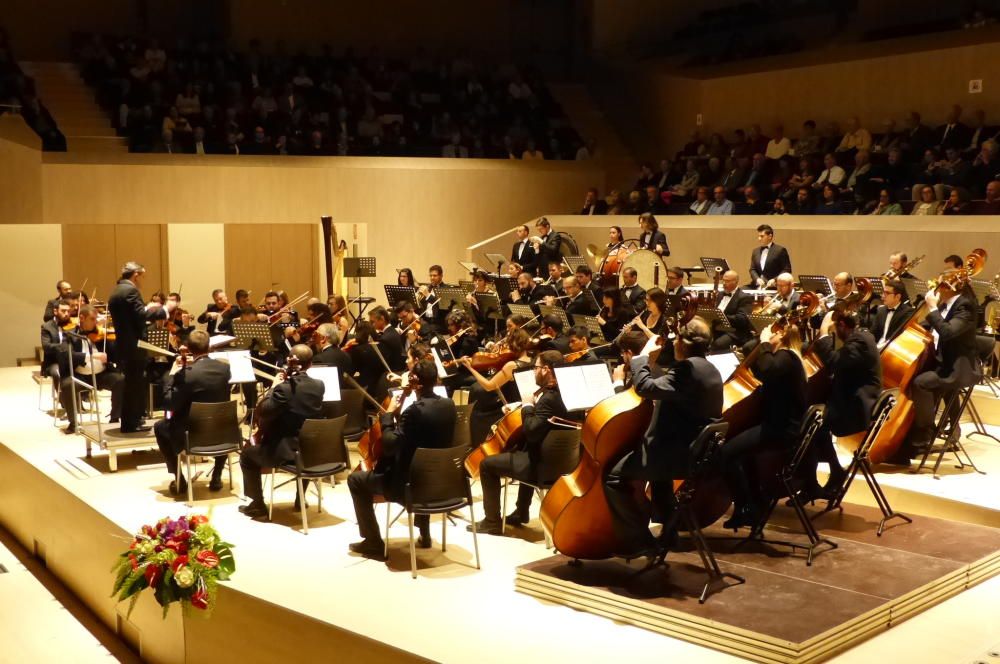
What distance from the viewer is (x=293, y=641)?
5.64m

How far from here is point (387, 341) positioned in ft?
29.8

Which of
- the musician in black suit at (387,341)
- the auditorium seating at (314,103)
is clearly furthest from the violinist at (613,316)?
the auditorium seating at (314,103)

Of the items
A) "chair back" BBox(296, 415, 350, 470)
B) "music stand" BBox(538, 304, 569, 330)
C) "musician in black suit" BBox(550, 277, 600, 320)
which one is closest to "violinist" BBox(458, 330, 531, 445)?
"chair back" BBox(296, 415, 350, 470)

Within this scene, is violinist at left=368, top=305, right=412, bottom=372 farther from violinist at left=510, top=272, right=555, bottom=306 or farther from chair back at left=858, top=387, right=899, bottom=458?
chair back at left=858, top=387, right=899, bottom=458

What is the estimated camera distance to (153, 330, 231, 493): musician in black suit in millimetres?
7746

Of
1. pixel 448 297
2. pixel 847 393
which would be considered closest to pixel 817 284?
pixel 847 393

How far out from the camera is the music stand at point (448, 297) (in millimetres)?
11297

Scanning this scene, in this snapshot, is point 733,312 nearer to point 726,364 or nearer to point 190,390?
point 726,364

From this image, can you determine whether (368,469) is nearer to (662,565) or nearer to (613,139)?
(662,565)

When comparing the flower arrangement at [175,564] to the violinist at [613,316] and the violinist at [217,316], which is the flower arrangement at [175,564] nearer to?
the violinist at [613,316]

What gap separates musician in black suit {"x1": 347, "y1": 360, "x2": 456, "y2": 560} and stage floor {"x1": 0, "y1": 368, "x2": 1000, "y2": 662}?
0.44 metres

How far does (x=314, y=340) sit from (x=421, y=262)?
8110 mm

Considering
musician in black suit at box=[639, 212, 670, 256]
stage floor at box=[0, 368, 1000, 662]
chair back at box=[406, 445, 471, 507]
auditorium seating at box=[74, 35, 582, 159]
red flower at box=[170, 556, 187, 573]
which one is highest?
auditorium seating at box=[74, 35, 582, 159]

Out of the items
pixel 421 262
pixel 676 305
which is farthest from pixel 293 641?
pixel 421 262
